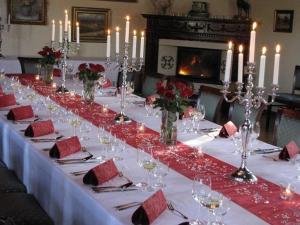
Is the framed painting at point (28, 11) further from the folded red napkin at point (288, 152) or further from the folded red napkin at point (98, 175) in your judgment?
the folded red napkin at point (98, 175)

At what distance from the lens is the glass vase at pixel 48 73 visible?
220 inches

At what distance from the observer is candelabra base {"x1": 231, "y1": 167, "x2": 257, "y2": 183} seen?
268cm

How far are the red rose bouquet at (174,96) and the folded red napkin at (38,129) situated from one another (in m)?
0.82

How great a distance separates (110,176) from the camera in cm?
256

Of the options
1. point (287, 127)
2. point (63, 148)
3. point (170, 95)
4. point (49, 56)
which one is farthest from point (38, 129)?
point (49, 56)

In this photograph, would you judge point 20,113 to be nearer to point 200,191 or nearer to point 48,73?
point 48,73

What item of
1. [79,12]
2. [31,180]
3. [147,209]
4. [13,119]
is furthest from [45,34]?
[147,209]

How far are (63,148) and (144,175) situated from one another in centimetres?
56

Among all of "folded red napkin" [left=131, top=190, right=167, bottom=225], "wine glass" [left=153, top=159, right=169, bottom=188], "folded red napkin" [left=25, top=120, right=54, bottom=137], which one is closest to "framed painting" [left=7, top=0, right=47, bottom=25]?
"folded red napkin" [left=25, top=120, right=54, bottom=137]

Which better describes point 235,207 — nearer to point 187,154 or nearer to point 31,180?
point 187,154

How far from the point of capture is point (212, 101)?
188 inches

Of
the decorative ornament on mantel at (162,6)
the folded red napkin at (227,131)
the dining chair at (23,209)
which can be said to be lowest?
the dining chair at (23,209)

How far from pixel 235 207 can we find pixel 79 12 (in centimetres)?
721

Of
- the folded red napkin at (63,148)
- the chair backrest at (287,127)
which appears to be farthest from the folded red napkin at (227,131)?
the folded red napkin at (63,148)
